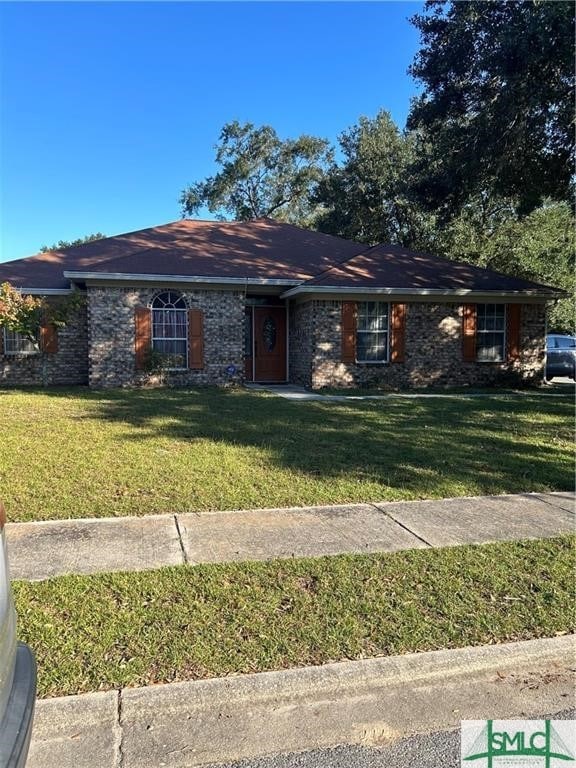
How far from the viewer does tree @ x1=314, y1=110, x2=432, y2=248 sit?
28172 millimetres

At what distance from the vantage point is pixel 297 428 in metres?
9.25

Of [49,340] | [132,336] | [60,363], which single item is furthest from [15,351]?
[132,336]

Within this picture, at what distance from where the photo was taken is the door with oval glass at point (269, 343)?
17.2 metres

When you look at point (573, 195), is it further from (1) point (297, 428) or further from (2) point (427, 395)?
(1) point (297, 428)

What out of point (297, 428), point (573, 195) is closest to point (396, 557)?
point (297, 428)

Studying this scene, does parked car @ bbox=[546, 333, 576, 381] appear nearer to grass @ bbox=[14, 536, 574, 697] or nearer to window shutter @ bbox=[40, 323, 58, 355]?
window shutter @ bbox=[40, 323, 58, 355]

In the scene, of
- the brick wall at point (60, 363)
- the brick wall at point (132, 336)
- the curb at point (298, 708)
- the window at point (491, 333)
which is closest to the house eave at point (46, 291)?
the brick wall at point (60, 363)

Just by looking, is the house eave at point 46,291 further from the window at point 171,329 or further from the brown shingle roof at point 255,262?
the window at point 171,329

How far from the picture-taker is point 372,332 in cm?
1603

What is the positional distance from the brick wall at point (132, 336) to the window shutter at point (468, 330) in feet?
21.0

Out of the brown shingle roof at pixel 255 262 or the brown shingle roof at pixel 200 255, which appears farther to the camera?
the brown shingle roof at pixel 200 255

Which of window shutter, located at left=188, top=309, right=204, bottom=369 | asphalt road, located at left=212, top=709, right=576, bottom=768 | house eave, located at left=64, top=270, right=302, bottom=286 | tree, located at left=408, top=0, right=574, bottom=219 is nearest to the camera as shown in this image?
asphalt road, located at left=212, top=709, right=576, bottom=768

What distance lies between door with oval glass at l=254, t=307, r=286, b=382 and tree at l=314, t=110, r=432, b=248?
1348 centimetres

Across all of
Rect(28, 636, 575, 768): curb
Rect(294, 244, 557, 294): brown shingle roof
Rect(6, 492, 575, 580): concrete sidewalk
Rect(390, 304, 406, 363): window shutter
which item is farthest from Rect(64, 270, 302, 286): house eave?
Rect(28, 636, 575, 768): curb
